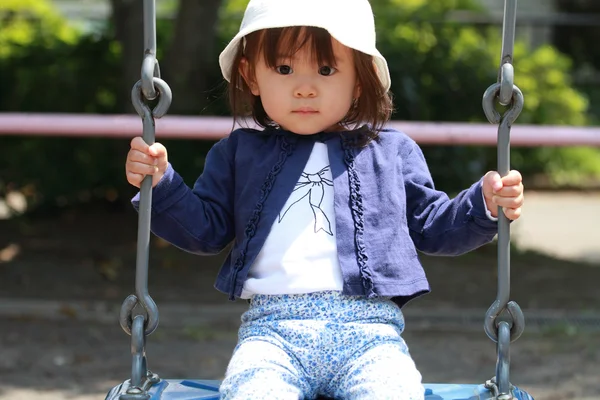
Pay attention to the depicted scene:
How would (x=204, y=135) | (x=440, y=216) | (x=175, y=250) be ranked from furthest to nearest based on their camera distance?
(x=175, y=250), (x=204, y=135), (x=440, y=216)

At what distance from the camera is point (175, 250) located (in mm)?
6582

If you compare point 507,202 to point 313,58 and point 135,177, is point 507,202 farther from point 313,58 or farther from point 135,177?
point 135,177

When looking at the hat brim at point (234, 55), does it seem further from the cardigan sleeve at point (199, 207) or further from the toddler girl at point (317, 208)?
the cardigan sleeve at point (199, 207)

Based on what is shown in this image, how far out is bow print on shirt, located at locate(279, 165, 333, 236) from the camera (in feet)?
7.97

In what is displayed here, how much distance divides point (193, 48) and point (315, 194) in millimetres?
4113

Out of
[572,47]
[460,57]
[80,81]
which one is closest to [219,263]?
[80,81]

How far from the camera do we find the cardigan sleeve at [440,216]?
2.43 metres

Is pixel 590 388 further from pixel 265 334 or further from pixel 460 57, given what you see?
pixel 460 57

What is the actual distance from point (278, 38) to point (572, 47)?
39.9 feet

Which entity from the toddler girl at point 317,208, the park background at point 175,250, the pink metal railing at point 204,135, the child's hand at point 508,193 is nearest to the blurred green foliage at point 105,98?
the park background at point 175,250

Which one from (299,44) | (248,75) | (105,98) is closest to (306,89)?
(299,44)

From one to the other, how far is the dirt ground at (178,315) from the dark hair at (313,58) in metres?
1.91

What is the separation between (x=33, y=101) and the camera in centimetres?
675

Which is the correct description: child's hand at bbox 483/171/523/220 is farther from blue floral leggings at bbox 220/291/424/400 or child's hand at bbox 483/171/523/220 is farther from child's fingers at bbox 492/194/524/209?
blue floral leggings at bbox 220/291/424/400
